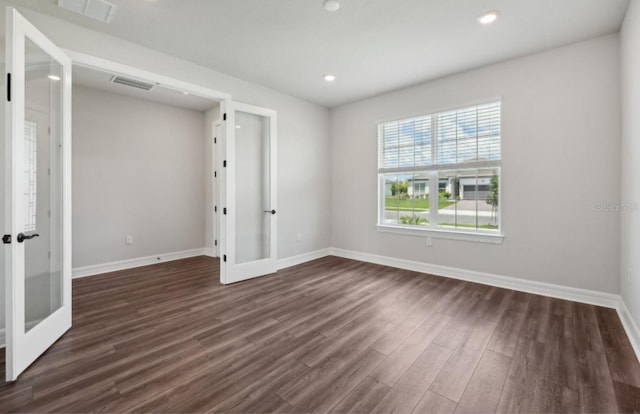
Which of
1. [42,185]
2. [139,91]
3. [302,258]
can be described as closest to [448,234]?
[302,258]

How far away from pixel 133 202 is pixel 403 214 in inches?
180

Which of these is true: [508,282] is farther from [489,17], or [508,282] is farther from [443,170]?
[489,17]

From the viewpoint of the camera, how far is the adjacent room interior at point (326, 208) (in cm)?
192

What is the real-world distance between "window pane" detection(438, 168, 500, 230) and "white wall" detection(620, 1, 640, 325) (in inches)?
47.2

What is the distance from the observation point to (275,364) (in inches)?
81.4

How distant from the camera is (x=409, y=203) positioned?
4656mm

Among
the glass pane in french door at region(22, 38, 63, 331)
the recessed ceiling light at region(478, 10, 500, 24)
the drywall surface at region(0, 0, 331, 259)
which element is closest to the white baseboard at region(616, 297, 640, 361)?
the recessed ceiling light at region(478, 10, 500, 24)

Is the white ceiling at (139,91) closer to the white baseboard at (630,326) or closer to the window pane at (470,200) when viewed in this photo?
the window pane at (470,200)

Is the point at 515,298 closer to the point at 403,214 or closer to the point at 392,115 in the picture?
the point at 403,214

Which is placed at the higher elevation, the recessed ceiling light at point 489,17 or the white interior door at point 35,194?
the recessed ceiling light at point 489,17

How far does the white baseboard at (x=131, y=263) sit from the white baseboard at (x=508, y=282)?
339cm

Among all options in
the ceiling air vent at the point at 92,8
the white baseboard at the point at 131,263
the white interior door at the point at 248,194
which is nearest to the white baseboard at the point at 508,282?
the white interior door at the point at 248,194

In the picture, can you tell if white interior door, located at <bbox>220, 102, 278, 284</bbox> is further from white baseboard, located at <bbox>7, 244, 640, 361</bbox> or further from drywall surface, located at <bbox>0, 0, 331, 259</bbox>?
white baseboard, located at <bbox>7, 244, 640, 361</bbox>

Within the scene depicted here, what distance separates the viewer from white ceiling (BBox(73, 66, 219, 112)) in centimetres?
391
